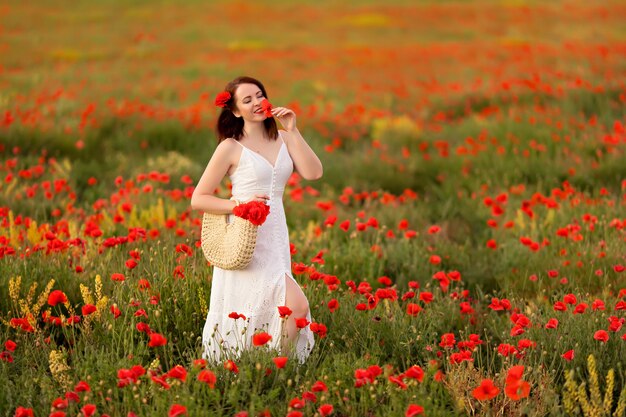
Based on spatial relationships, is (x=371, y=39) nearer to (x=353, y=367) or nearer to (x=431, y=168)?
(x=431, y=168)

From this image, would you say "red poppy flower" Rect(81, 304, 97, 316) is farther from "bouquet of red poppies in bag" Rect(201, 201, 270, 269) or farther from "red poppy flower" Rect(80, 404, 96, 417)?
"red poppy flower" Rect(80, 404, 96, 417)

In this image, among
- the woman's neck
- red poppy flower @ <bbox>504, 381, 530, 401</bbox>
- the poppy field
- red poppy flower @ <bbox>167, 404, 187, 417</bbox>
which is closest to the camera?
red poppy flower @ <bbox>167, 404, 187, 417</bbox>

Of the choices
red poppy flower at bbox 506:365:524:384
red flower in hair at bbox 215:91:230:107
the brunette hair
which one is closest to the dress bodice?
Result: the brunette hair

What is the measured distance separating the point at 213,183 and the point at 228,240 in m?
0.28

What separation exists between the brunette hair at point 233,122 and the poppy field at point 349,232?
73cm

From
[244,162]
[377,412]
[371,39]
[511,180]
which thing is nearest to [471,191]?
[511,180]

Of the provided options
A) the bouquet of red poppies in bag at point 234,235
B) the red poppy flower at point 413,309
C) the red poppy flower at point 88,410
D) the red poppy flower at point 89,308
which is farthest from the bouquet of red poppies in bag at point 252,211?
the red poppy flower at point 88,410

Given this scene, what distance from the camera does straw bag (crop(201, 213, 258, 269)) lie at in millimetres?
3883

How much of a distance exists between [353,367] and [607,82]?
9.68m

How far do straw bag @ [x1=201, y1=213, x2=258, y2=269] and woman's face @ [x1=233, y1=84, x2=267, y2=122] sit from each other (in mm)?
475

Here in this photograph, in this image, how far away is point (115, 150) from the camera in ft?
33.3

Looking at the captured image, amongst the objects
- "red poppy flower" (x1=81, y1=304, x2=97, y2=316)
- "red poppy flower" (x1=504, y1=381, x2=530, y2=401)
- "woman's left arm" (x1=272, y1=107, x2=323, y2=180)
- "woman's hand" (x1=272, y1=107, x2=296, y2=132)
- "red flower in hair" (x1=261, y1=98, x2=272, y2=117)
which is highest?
"red flower in hair" (x1=261, y1=98, x2=272, y2=117)

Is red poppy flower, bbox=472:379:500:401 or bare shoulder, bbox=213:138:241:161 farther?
bare shoulder, bbox=213:138:241:161

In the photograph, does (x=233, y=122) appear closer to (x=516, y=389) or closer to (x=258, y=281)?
(x=258, y=281)
